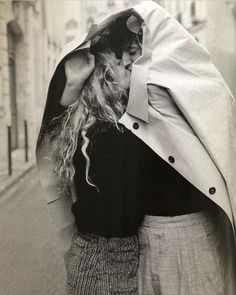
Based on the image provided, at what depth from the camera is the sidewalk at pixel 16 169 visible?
3.86 feet

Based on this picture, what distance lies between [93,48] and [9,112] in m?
0.34

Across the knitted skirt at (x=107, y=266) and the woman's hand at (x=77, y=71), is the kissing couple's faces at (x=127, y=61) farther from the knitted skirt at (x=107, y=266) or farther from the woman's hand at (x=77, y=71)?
the knitted skirt at (x=107, y=266)

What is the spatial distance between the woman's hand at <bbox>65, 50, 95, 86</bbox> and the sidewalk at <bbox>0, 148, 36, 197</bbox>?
0.28 metres

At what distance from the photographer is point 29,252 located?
3.94 ft

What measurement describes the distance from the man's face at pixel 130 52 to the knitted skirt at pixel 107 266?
1.74 ft

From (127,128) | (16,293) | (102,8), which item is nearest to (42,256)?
(16,293)

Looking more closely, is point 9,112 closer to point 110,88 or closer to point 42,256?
point 110,88

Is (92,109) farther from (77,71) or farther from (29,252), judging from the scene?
(29,252)

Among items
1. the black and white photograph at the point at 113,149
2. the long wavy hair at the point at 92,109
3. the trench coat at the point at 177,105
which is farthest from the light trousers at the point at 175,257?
the long wavy hair at the point at 92,109

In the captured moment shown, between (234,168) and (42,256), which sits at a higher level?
(234,168)

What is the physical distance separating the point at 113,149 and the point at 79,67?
0.27 metres

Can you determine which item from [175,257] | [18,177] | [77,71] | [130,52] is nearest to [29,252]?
[18,177]

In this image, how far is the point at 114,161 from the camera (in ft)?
3.63

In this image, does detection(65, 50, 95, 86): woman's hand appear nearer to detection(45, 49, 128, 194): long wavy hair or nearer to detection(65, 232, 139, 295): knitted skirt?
detection(45, 49, 128, 194): long wavy hair
